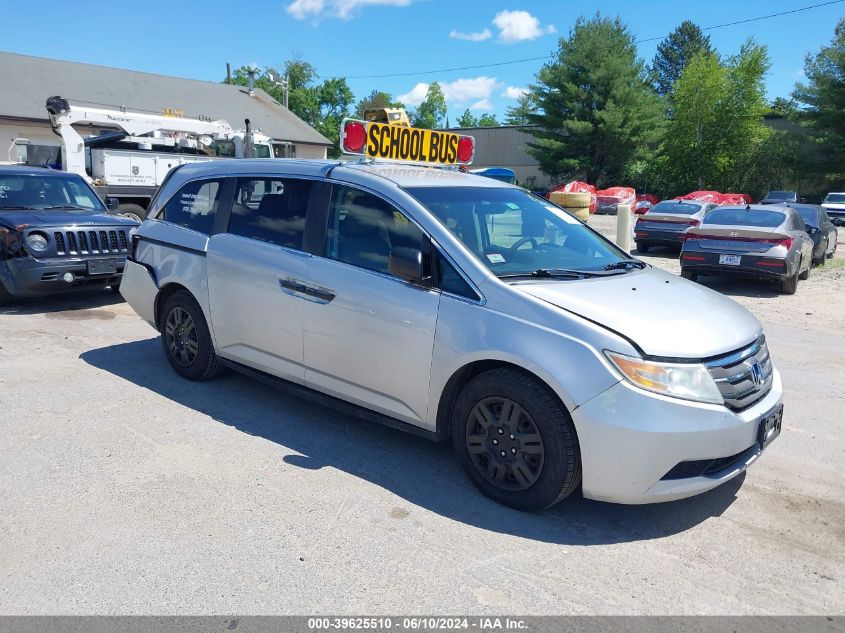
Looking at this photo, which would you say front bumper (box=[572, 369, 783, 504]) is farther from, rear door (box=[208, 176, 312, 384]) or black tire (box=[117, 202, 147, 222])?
black tire (box=[117, 202, 147, 222])

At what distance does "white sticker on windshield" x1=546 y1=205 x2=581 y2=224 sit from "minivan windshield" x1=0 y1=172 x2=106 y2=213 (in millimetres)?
7171

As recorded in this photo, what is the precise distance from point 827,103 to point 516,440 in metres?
45.3


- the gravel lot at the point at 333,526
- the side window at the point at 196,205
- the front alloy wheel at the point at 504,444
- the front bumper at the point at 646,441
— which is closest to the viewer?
the gravel lot at the point at 333,526

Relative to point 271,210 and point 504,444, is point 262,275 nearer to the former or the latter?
point 271,210

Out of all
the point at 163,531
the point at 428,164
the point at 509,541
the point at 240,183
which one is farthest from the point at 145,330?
the point at 509,541

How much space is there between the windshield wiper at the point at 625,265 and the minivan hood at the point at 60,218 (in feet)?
22.7

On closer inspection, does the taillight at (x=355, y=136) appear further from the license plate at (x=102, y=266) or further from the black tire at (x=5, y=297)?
the black tire at (x=5, y=297)

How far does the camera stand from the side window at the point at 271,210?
4.80 meters

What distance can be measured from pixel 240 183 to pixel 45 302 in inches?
211

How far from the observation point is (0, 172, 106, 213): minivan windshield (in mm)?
9094

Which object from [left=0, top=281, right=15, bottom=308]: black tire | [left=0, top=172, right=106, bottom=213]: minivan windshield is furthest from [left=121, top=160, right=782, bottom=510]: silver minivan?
[left=0, top=172, right=106, bottom=213]: minivan windshield

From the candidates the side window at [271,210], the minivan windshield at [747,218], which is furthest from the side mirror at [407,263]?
the minivan windshield at [747,218]

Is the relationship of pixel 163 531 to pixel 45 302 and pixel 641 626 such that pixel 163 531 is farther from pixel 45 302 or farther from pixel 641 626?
pixel 45 302

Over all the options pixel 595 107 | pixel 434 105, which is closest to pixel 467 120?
pixel 434 105
